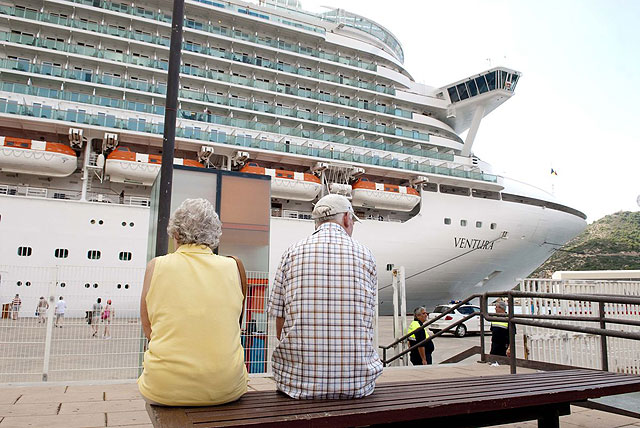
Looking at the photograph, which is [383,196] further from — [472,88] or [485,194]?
[472,88]

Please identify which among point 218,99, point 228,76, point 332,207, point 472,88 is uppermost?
point 472,88

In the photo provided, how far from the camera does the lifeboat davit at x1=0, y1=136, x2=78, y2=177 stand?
15.4m

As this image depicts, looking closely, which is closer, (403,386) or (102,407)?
(403,386)

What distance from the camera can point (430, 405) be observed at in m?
2.11

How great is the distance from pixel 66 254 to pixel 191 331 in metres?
15.6

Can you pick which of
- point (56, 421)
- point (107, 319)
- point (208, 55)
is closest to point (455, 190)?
point (208, 55)

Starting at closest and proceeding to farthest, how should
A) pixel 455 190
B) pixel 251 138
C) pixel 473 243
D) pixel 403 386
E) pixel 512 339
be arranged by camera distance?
pixel 403 386
pixel 512 339
pixel 251 138
pixel 473 243
pixel 455 190

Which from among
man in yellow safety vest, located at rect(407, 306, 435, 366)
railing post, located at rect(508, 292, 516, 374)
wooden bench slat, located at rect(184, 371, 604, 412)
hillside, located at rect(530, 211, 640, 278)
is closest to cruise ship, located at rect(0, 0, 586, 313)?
man in yellow safety vest, located at rect(407, 306, 435, 366)

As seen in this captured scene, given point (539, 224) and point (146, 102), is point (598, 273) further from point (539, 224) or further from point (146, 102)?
point (146, 102)

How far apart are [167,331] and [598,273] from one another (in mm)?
16850

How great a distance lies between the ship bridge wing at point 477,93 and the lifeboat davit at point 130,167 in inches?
615

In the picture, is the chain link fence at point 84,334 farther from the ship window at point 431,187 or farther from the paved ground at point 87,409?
the ship window at point 431,187

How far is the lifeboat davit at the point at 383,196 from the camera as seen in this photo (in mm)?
20109

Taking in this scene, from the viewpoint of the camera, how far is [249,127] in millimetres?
20094
